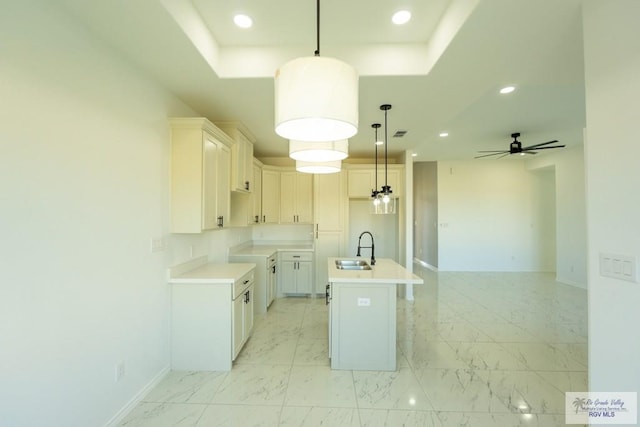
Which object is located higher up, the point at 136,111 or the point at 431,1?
the point at 431,1

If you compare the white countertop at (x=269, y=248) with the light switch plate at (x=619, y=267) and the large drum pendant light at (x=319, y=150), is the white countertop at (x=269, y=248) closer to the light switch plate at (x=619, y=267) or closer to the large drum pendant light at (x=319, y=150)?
the large drum pendant light at (x=319, y=150)

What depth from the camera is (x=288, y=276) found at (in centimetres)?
494

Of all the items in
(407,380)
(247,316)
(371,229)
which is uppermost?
(371,229)

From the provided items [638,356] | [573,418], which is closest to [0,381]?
[638,356]

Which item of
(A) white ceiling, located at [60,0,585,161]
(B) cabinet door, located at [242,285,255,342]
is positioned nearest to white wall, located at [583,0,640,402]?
(A) white ceiling, located at [60,0,585,161]

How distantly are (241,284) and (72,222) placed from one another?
5.17ft

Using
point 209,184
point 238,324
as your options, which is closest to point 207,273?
point 238,324

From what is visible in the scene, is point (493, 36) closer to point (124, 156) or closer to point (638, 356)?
point (638, 356)

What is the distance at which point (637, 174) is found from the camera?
4.12 feet

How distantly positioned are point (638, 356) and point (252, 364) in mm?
2771

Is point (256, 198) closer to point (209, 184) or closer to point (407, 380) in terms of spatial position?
point (209, 184)

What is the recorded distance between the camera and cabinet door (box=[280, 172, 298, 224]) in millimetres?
5180

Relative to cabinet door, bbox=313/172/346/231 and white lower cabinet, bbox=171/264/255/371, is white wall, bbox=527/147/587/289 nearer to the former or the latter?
cabinet door, bbox=313/172/346/231

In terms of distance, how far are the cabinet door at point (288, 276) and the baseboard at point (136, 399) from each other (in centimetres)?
250
